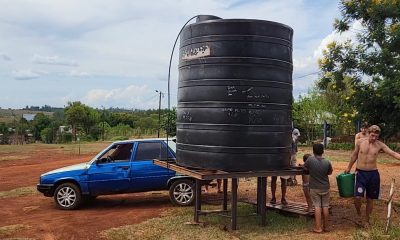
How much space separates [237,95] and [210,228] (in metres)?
2.40

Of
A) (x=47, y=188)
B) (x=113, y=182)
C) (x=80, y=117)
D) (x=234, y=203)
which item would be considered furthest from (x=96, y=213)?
(x=80, y=117)

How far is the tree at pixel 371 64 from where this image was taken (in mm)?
9656

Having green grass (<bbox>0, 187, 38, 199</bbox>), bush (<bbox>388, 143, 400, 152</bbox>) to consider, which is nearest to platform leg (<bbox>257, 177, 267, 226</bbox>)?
green grass (<bbox>0, 187, 38, 199</bbox>)

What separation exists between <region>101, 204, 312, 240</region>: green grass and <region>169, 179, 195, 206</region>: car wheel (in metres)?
1.04

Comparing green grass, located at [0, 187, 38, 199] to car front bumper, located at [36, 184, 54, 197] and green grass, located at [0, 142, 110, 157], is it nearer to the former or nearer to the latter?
car front bumper, located at [36, 184, 54, 197]

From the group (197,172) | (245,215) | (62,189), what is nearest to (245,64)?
(197,172)

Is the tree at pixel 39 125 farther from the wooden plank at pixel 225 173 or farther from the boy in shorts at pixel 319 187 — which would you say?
the boy in shorts at pixel 319 187

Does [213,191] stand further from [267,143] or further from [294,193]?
[267,143]

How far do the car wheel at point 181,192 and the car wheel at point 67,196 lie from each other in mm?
2054

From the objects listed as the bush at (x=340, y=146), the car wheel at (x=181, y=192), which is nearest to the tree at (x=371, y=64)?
the car wheel at (x=181, y=192)

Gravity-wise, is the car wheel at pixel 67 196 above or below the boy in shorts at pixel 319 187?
below

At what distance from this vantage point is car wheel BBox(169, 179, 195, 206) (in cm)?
1004

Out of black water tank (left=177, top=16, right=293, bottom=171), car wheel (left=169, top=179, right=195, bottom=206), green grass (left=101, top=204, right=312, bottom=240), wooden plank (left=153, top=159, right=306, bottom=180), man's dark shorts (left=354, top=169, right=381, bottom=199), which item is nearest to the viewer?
wooden plank (left=153, top=159, right=306, bottom=180)

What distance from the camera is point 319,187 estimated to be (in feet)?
24.8
